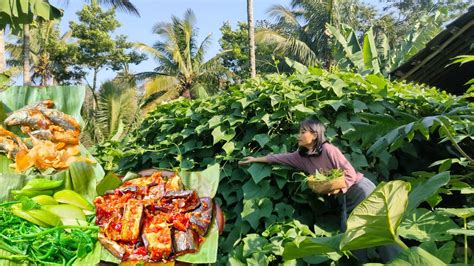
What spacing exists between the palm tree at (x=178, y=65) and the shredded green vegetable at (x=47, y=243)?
19.0 metres

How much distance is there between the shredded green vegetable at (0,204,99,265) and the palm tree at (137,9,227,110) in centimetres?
1902

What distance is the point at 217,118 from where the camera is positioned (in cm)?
356

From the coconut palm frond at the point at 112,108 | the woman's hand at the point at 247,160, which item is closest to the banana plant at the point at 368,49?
the woman's hand at the point at 247,160

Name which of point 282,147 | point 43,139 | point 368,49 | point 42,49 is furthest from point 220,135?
point 42,49

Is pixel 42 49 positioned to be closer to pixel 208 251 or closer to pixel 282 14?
pixel 282 14

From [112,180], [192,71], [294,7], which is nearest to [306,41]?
[294,7]

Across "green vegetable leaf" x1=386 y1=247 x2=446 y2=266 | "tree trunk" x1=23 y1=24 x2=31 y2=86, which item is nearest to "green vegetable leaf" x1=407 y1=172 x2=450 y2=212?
"green vegetable leaf" x1=386 y1=247 x2=446 y2=266

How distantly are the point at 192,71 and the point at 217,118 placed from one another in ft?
60.1

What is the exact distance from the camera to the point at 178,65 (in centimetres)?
2150

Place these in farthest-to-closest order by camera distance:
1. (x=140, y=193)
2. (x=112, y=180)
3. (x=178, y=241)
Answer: (x=112, y=180) < (x=140, y=193) < (x=178, y=241)

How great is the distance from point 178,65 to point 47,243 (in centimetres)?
2008

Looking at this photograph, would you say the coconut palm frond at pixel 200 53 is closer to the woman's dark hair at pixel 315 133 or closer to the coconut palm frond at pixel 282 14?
the coconut palm frond at pixel 282 14

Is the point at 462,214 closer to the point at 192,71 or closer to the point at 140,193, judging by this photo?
the point at 140,193

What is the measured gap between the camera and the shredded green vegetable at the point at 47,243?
5.75 ft
